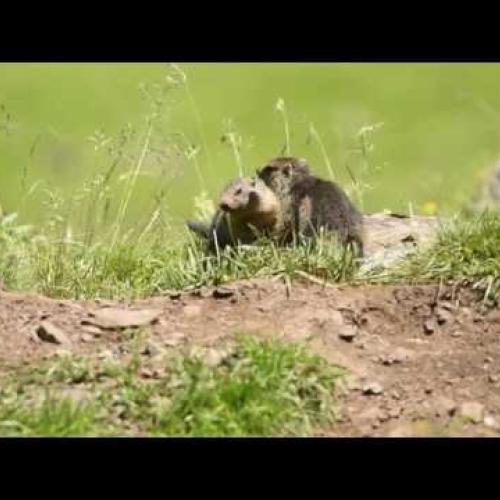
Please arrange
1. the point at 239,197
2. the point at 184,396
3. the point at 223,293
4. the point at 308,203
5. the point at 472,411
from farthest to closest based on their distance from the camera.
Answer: the point at 308,203 < the point at 239,197 < the point at 223,293 < the point at 472,411 < the point at 184,396

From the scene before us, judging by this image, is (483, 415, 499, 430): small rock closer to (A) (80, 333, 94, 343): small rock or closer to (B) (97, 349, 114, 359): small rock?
(B) (97, 349, 114, 359): small rock

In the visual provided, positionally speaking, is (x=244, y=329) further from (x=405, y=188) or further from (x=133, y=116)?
(x=133, y=116)

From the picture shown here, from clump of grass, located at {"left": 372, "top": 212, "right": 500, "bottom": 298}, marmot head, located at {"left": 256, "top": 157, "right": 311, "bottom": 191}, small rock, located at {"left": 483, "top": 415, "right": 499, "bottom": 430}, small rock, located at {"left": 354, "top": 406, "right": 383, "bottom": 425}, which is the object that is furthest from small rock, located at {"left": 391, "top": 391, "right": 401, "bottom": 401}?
marmot head, located at {"left": 256, "top": 157, "right": 311, "bottom": 191}

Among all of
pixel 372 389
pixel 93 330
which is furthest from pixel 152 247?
pixel 372 389

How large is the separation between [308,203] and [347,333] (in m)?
1.89

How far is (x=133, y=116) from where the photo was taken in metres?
17.8

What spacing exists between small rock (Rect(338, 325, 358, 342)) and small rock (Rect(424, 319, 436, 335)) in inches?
15.1

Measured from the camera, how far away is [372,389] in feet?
20.7

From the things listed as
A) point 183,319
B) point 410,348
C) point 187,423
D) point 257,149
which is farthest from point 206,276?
point 257,149

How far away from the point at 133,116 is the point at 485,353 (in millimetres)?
11585

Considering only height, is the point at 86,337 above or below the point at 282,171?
below

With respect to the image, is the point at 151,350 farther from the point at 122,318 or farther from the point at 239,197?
the point at 239,197

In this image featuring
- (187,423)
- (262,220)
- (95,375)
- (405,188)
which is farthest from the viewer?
(405,188)

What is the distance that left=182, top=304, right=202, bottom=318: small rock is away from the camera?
682 cm
